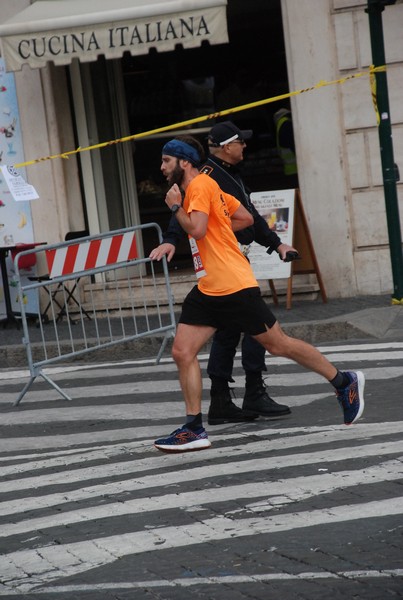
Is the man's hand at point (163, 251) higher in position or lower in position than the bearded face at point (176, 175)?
lower

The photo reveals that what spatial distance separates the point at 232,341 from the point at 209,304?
85cm

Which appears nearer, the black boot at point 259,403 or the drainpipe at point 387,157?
the black boot at point 259,403

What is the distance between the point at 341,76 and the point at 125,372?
4899 mm

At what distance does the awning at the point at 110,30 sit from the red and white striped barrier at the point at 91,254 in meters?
3.30

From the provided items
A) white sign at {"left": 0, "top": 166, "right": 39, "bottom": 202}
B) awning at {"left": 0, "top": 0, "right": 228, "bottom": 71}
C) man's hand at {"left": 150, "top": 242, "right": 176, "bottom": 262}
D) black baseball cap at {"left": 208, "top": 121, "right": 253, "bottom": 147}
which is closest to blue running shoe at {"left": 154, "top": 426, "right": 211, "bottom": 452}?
man's hand at {"left": 150, "top": 242, "right": 176, "bottom": 262}

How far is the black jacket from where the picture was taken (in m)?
8.64

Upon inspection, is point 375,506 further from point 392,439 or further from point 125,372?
point 125,372

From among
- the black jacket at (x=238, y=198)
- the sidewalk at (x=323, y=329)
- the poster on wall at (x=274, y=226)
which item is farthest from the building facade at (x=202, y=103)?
the black jacket at (x=238, y=198)

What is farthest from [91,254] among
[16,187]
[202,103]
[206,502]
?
[202,103]

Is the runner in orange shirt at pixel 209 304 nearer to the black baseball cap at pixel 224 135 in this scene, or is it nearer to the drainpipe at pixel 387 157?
the black baseball cap at pixel 224 135

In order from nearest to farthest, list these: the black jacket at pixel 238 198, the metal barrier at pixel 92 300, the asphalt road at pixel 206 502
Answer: the asphalt road at pixel 206 502 → the black jacket at pixel 238 198 → the metal barrier at pixel 92 300

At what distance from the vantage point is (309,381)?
10359 millimetres

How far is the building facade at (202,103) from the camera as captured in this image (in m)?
14.8

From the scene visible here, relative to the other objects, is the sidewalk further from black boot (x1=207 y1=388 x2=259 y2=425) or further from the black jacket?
black boot (x1=207 y1=388 x2=259 y2=425)
